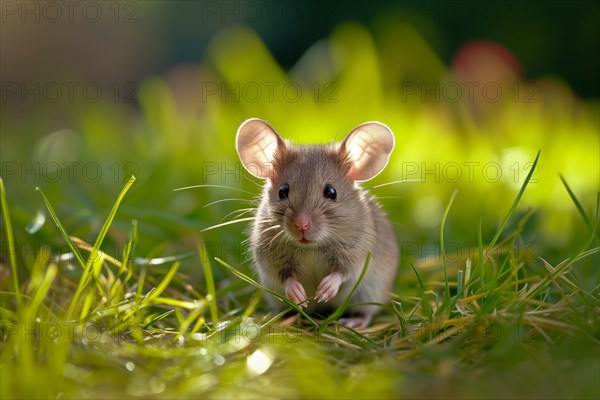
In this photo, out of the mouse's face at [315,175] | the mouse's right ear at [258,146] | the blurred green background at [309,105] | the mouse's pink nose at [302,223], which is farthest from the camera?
the blurred green background at [309,105]

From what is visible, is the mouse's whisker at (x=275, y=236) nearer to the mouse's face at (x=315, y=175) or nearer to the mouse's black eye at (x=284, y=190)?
the mouse's face at (x=315, y=175)

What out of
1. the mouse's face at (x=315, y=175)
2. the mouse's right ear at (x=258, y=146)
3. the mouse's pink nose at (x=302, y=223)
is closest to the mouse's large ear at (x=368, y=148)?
the mouse's face at (x=315, y=175)

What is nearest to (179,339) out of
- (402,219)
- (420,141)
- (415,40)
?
(402,219)

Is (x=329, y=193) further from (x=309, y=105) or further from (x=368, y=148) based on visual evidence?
(x=309, y=105)

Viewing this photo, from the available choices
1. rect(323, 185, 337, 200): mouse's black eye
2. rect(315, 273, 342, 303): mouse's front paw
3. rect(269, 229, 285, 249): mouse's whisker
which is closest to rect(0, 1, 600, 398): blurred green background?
rect(269, 229, 285, 249): mouse's whisker

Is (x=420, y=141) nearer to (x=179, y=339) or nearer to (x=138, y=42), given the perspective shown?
(x=179, y=339)

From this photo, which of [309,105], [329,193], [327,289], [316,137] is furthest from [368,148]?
[309,105]
